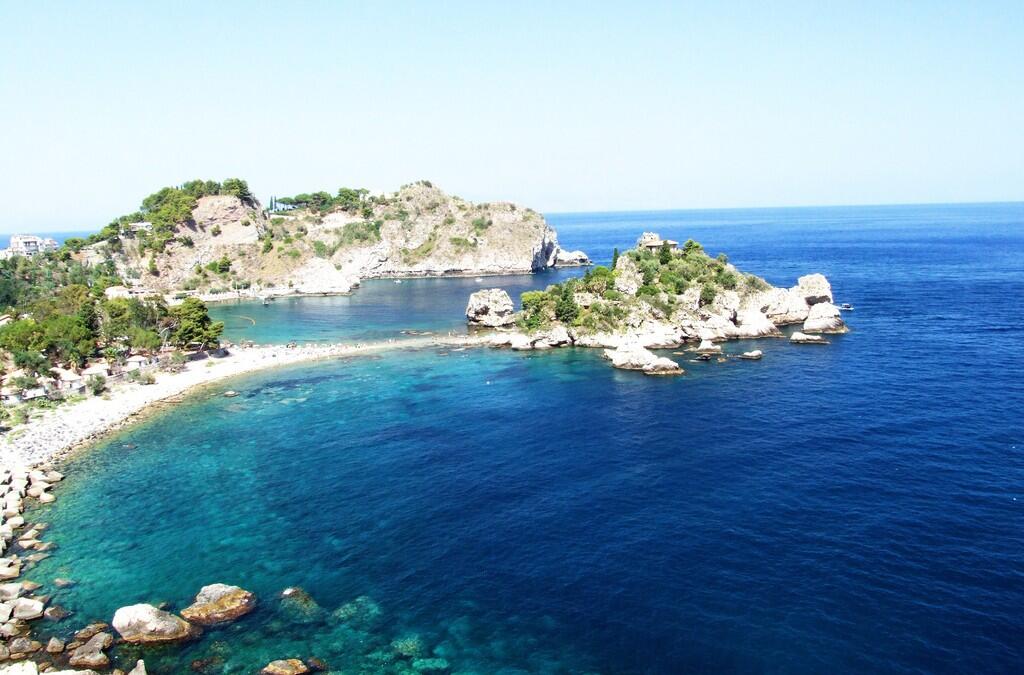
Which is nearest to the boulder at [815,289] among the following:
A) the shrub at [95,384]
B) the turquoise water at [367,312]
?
the turquoise water at [367,312]

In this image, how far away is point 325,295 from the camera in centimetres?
16925

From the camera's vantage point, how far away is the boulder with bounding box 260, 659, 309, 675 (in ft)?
99.6

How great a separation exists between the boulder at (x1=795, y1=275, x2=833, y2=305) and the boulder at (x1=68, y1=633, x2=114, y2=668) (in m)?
105

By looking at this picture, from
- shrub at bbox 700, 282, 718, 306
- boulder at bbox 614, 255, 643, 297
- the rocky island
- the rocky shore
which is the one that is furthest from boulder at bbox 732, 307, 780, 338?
the rocky shore

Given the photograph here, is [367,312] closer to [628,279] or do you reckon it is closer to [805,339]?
[628,279]

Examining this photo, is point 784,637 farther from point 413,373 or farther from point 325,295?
point 325,295

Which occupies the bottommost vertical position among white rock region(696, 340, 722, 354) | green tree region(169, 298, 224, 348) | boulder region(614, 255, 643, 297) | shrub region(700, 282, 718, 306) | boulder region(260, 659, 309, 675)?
boulder region(260, 659, 309, 675)

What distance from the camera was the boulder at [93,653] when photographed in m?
31.6

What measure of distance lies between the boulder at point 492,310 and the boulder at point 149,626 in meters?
84.8

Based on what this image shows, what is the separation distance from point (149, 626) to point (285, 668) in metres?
8.66

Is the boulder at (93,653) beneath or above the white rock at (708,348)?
beneath

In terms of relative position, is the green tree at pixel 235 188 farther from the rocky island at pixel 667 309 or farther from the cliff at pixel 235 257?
the rocky island at pixel 667 309

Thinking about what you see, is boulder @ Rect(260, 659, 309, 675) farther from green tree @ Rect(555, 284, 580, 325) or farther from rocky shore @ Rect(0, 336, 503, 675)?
green tree @ Rect(555, 284, 580, 325)

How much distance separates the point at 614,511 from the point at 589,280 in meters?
68.0
